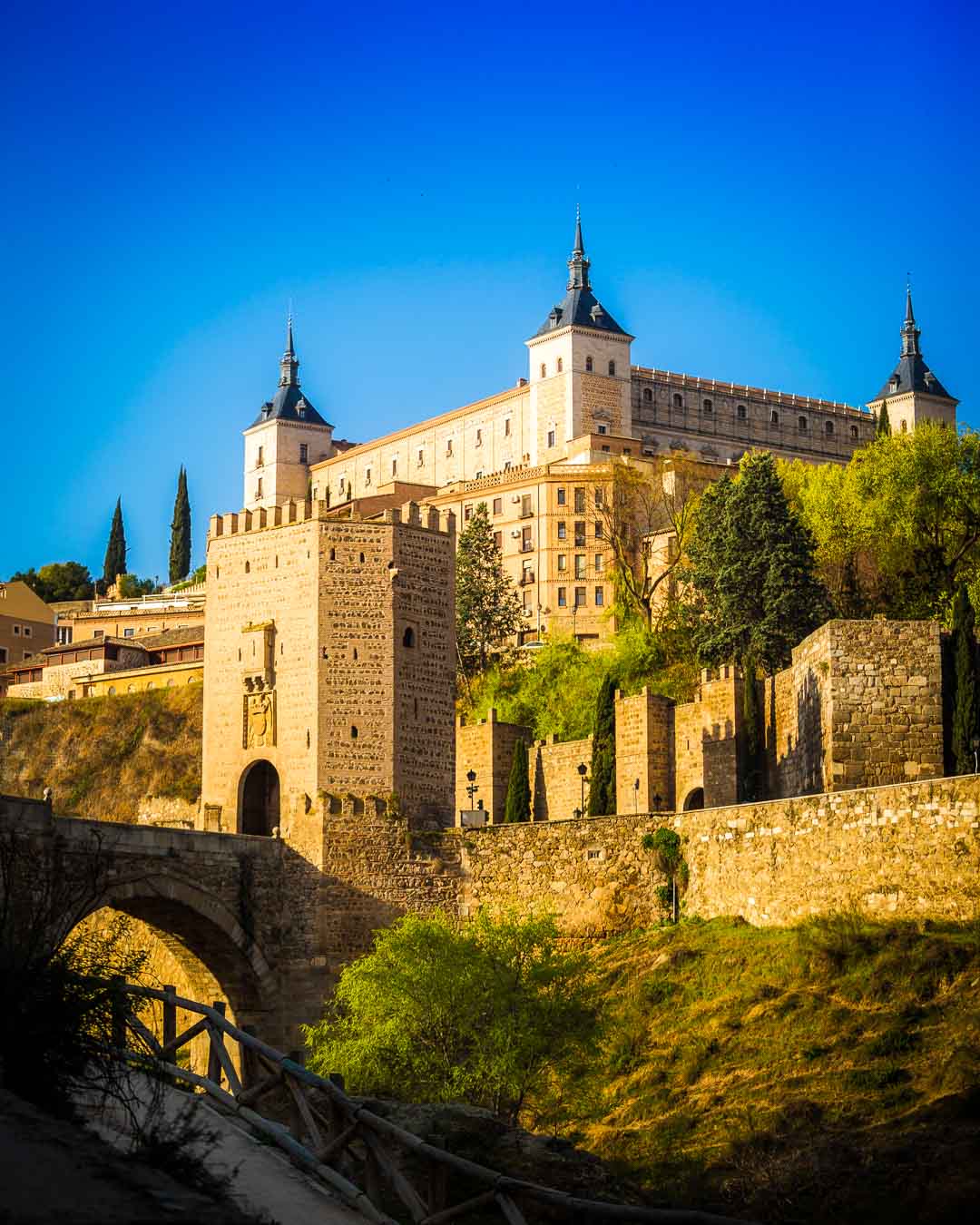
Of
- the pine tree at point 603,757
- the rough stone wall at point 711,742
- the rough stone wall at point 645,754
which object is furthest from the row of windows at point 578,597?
the rough stone wall at point 711,742

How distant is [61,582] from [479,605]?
229 ft

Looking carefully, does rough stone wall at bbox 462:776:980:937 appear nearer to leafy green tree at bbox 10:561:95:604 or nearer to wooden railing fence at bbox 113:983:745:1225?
wooden railing fence at bbox 113:983:745:1225

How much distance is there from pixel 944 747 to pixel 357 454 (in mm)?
88473

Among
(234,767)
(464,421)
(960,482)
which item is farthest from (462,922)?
(464,421)

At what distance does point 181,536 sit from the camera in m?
130

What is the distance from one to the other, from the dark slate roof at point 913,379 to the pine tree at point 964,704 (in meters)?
82.6

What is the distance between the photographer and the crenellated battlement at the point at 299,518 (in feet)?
145

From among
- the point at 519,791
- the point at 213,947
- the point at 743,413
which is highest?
the point at 743,413

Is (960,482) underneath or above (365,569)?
above

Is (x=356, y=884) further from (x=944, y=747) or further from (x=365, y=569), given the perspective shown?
(x=944, y=747)

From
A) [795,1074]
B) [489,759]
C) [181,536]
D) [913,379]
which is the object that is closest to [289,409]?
[181,536]

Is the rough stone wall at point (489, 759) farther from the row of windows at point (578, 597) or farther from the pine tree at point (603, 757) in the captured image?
the row of windows at point (578, 597)

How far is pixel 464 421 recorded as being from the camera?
386ft

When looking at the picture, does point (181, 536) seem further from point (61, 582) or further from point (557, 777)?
point (557, 777)
